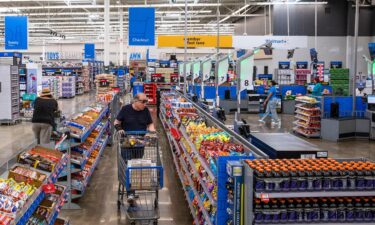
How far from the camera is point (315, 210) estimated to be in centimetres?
352

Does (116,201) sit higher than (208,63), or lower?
lower

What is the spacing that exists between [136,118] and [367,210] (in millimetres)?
4188

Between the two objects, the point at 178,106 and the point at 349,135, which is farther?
the point at 349,135

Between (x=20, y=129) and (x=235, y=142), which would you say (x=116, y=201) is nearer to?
(x=235, y=142)

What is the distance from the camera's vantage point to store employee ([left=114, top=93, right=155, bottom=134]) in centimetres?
704

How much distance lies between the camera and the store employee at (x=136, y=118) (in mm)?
7035

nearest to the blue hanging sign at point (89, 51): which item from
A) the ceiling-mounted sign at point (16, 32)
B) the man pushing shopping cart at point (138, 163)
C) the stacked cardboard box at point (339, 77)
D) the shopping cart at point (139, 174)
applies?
the ceiling-mounted sign at point (16, 32)

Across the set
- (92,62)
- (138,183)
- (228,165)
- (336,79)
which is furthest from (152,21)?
(92,62)

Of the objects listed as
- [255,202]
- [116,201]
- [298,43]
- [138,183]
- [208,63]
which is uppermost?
[298,43]

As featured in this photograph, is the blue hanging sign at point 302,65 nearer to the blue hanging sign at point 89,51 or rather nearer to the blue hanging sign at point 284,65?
A: the blue hanging sign at point 284,65

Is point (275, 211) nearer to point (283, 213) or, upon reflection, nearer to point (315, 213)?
point (283, 213)

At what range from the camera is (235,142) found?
5.00m

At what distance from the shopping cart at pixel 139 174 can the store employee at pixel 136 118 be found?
177mm

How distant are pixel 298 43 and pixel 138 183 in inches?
685
